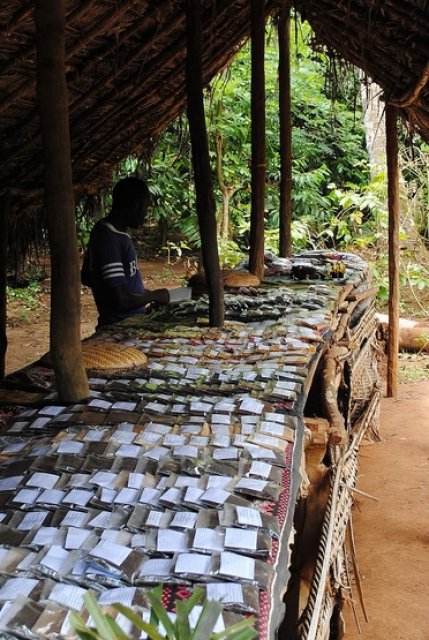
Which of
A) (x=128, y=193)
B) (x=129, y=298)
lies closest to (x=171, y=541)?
(x=129, y=298)

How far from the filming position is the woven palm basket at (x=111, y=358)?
2625 millimetres

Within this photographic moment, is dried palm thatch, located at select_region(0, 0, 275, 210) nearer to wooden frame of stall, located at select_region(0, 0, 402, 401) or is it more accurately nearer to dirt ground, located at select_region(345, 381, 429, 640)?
wooden frame of stall, located at select_region(0, 0, 402, 401)

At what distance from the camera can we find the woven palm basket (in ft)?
8.61

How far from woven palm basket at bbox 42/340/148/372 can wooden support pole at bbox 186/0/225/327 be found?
82cm

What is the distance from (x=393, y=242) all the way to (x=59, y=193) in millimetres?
4876

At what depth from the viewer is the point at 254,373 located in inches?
100

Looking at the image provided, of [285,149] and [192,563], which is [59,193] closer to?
[192,563]

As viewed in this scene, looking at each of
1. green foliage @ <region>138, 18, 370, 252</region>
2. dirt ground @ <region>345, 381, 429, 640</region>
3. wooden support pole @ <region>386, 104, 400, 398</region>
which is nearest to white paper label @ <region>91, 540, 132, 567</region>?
dirt ground @ <region>345, 381, 429, 640</region>

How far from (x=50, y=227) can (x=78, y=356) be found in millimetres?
440

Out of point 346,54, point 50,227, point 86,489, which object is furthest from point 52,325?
point 346,54

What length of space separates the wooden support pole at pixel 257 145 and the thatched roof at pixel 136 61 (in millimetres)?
337

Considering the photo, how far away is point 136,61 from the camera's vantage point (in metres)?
4.55

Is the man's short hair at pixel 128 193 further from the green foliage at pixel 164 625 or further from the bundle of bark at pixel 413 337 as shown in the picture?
the bundle of bark at pixel 413 337

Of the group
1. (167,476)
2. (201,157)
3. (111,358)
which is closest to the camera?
(167,476)
